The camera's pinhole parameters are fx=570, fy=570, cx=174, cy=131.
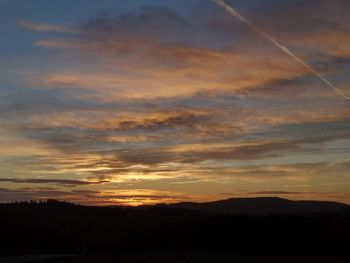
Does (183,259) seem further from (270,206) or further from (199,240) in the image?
(270,206)

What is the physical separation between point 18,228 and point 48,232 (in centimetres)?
492

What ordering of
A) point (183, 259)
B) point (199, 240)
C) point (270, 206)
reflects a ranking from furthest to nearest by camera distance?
point (270, 206) < point (199, 240) < point (183, 259)

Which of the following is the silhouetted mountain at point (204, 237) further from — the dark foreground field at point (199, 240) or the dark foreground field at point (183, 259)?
the dark foreground field at point (183, 259)

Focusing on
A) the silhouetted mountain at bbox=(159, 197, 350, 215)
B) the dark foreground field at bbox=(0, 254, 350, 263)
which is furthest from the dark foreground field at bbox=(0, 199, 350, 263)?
the silhouetted mountain at bbox=(159, 197, 350, 215)

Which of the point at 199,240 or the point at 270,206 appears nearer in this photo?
the point at 199,240

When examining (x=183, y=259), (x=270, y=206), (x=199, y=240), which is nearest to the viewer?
(x=183, y=259)

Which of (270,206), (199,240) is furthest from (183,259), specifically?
(270,206)

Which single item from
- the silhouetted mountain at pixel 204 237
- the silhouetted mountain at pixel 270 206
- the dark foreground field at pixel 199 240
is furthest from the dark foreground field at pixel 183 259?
the silhouetted mountain at pixel 270 206

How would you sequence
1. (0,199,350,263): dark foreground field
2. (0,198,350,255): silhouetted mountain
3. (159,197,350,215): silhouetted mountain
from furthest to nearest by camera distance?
(159,197,350,215): silhouetted mountain
(0,198,350,255): silhouetted mountain
(0,199,350,263): dark foreground field

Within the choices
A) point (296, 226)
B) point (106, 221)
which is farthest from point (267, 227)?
point (106, 221)

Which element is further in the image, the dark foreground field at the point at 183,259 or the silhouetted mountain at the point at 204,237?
the silhouetted mountain at the point at 204,237

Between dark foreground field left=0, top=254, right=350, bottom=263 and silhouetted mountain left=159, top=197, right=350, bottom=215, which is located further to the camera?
silhouetted mountain left=159, top=197, right=350, bottom=215

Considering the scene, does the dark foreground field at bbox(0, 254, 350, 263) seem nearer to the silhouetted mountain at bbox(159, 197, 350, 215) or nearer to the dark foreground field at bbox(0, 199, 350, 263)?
the dark foreground field at bbox(0, 199, 350, 263)

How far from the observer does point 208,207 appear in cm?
17275
